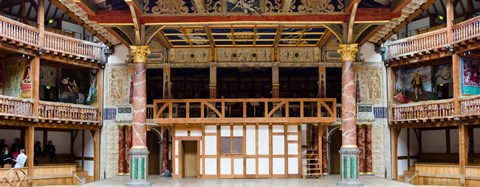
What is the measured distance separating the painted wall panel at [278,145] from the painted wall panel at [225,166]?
1.96m

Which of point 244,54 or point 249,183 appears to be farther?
point 244,54

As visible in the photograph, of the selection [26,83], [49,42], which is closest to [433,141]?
[49,42]

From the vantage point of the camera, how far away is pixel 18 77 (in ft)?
86.0

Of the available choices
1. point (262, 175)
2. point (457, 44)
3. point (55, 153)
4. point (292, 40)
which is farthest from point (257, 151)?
point (55, 153)

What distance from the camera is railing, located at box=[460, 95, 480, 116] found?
23.7 m

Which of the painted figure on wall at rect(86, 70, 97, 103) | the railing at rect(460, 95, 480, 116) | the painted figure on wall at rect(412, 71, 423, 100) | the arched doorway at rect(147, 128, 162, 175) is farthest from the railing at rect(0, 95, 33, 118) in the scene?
the painted figure on wall at rect(412, 71, 423, 100)

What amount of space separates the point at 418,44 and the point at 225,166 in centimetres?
1024

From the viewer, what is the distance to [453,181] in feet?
84.0

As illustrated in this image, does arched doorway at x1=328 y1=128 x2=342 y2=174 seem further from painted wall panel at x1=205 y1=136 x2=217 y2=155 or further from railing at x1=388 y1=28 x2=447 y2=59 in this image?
painted wall panel at x1=205 y1=136 x2=217 y2=155

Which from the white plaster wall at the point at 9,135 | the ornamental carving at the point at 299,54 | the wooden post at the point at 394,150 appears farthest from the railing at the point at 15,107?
the wooden post at the point at 394,150

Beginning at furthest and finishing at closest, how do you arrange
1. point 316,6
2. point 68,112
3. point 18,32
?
1. point 68,112
2. point 18,32
3. point 316,6

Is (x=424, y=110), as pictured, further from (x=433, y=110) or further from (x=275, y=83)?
(x=275, y=83)

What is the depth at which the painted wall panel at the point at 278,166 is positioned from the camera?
25.5 meters

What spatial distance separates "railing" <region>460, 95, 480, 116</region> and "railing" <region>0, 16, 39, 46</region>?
1795cm
